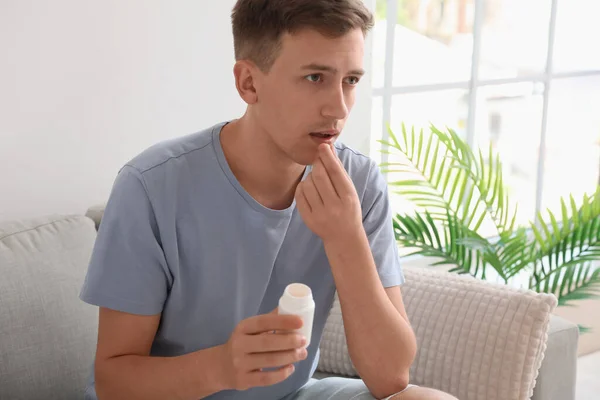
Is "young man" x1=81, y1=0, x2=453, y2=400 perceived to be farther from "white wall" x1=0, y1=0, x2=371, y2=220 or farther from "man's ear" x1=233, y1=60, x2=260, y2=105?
"white wall" x1=0, y1=0, x2=371, y2=220

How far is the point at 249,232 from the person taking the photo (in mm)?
1437

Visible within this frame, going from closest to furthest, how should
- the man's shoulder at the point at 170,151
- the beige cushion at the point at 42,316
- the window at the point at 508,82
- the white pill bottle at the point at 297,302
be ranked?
the white pill bottle at the point at 297,302 < the man's shoulder at the point at 170,151 < the beige cushion at the point at 42,316 < the window at the point at 508,82

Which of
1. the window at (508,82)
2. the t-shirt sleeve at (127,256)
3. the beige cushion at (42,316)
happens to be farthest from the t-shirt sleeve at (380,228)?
the window at (508,82)

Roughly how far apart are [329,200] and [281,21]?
1.06 feet

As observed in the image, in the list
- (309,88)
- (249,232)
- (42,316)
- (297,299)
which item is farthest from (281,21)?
(42,316)

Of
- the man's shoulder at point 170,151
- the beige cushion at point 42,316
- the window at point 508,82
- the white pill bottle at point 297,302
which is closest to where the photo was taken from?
the white pill bottle at point 297,302

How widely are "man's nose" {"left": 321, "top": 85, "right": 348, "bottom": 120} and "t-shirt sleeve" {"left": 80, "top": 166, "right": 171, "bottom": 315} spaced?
0.35 meters

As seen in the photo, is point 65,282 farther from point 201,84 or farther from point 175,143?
→ point 201,84

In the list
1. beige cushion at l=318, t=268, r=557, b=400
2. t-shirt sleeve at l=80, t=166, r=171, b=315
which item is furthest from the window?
t-shirt sleeve at l=80, t=166, r=171, b=315

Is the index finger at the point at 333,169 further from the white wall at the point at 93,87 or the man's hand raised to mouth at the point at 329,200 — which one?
the white wall at the point at 93,87

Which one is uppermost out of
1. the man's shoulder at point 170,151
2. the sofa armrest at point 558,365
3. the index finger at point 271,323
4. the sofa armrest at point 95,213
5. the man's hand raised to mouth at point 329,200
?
the man's shoulder at point 170,151

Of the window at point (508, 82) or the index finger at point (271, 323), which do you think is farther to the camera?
the window at point (508, 82)

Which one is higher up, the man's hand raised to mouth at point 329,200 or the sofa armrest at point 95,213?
the man's hand raised to mouth at point 329,200

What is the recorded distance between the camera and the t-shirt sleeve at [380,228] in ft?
Result: 5.10
